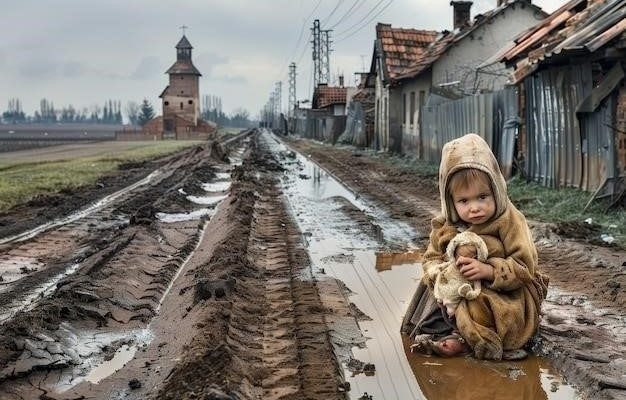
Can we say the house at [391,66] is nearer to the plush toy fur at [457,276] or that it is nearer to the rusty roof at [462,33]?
the rusty roof at [462,33]

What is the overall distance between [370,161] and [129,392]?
2425cm

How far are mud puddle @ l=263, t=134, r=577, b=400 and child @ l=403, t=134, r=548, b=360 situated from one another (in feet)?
0.45

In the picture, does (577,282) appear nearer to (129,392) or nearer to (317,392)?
(317,392)

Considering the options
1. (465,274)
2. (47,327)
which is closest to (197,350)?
(47,327)

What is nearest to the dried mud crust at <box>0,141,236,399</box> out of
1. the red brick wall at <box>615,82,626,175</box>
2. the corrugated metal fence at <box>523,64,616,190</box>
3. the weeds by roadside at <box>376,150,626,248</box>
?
the weeds by roadside at <box>376,150,626,248</box>

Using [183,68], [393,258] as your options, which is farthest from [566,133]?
[183,68]

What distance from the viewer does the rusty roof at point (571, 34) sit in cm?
1100

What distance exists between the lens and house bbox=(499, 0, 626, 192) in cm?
1110

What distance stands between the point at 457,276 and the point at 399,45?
32064mm

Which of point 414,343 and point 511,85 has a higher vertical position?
point 511,85

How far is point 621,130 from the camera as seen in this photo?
11016 mm

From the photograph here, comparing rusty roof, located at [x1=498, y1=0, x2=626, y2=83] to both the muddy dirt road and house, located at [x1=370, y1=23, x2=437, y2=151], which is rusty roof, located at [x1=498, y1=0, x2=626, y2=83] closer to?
the muddy dirt road

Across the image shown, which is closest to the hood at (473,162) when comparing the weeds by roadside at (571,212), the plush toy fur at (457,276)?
the plush toy fur at (457,276)

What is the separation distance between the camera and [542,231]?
9.79m
